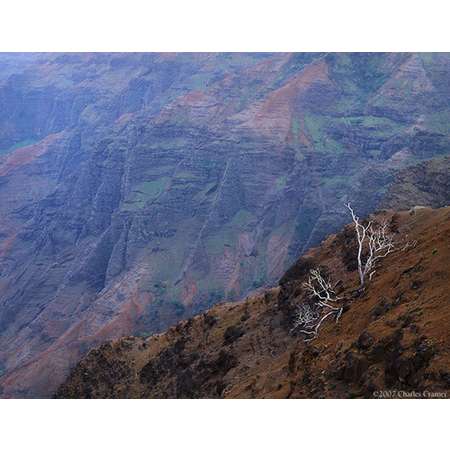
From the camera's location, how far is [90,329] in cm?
10625

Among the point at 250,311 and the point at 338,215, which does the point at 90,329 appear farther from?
the point at 250,311

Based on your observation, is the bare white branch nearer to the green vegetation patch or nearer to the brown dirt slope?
the brown dirt slope

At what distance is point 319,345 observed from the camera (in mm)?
38750

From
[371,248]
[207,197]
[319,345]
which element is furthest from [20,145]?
[319,345]

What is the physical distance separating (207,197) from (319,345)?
86.0 m

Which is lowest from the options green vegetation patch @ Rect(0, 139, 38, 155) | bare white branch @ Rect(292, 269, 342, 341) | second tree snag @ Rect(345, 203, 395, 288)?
green vegetation patch @ Rect(0, 139, 38, 155)

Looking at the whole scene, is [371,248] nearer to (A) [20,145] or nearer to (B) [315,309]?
(B) [315,309]

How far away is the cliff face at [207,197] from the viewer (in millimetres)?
109562

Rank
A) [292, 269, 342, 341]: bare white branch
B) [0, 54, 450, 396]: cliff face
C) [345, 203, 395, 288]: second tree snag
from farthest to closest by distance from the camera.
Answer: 1. [0, 54, 450, 396]: cliff face
2. [345, 203, 395, 288]: second tree snag
3. [292, 269, 342, 341]: bare white branch

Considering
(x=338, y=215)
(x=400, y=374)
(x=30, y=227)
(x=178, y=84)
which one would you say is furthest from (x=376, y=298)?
(x=178, y=84)

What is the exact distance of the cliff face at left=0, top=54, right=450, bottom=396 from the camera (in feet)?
359

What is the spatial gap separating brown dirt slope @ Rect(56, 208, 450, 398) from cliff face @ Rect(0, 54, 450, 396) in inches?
1591

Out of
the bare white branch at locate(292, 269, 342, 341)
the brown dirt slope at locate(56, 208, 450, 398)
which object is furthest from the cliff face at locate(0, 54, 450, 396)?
the bare white branch at locate(292, 269, 342, 341)

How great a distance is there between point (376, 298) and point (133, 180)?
97.5 meters
